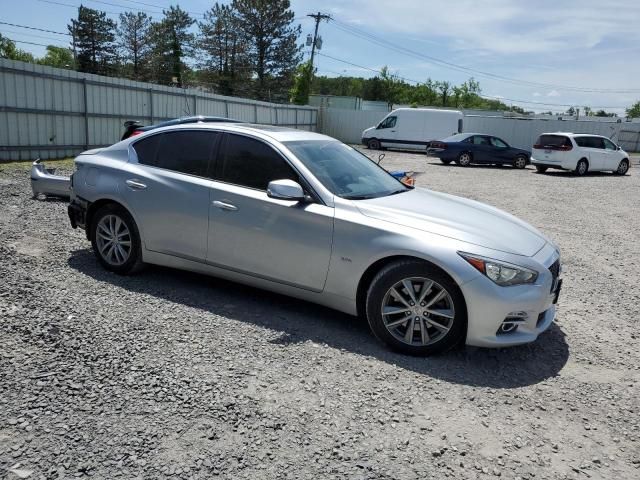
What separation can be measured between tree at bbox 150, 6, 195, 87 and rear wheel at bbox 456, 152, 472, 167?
38.7 metres

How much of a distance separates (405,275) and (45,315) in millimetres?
2812

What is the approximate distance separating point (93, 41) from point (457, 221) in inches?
2307

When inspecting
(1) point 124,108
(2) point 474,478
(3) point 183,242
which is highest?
(1) point 124,108

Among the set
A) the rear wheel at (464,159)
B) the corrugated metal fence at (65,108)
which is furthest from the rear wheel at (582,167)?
the corrugated metal fence at (65,108)

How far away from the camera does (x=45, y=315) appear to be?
4.15 metres

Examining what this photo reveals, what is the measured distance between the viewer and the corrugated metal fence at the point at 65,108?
13.0m

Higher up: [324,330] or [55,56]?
[55,56]

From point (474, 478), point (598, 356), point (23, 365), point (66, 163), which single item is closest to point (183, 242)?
point (23, 365)

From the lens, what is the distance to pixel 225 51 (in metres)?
51.5

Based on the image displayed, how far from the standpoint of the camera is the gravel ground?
2.68 meters

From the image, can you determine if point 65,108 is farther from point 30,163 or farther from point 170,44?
point 170,44

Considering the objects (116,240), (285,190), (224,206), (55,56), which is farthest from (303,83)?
(55,56)

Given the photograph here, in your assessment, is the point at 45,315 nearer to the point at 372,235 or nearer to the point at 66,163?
the point at 372,235

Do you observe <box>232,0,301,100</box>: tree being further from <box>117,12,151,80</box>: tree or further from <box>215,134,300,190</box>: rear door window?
<box>215,134,300,190</box>: rear door window
